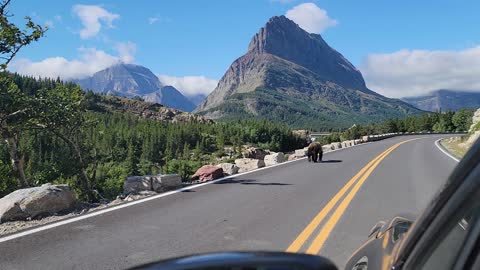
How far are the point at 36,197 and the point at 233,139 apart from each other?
507 feet

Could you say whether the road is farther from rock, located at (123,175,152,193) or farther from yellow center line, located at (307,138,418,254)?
rock, located at (123,175,152,193)

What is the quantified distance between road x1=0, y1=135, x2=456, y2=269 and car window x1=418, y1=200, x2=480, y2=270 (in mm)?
4238

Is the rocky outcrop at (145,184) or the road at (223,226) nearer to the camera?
the road at (223,226)

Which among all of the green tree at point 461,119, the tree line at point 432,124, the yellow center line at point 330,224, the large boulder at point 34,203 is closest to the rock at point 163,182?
the large boulder at point 34,203

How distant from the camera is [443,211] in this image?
1.42m

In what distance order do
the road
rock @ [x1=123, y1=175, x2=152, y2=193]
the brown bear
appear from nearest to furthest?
1. the road
2. rock @ [x1=123, y1=175, x2=152, y2=193]
3. the brown bear

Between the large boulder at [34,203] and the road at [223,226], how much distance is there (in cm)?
133

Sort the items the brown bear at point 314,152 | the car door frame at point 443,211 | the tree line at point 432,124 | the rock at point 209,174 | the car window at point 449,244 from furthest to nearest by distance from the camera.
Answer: the tree line at point 432,124
the brown bear at point 314,152
the rock at point 209,174
the car window at point 449,244
the car door frame at point 443,211

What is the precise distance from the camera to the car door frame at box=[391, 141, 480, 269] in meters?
1.28

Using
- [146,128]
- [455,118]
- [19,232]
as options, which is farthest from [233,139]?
[19,232]

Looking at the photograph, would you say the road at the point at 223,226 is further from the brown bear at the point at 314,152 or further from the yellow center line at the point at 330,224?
the brown bear at the point at 314,152

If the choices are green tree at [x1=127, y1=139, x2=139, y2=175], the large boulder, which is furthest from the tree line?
the large boulder

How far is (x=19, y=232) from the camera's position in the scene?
691 centimetres

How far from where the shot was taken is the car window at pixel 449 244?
4.60ft
